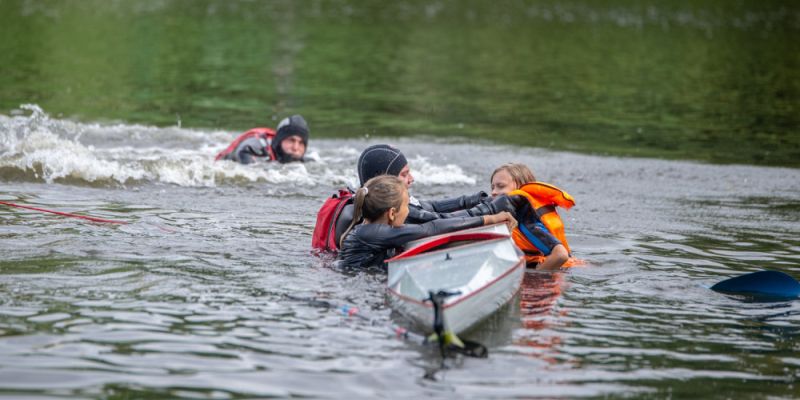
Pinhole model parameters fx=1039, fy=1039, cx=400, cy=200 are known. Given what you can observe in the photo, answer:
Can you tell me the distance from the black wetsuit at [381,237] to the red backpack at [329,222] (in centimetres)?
49

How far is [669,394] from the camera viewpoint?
6578 mm

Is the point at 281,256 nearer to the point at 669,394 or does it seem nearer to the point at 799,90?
the point at 669,394

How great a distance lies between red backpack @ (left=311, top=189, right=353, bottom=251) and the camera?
9.95m

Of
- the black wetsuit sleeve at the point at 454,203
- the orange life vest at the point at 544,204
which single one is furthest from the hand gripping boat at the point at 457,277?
the black wetsuit sleeve at the point at 454,203

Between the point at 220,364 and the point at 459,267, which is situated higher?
the point at 459,267

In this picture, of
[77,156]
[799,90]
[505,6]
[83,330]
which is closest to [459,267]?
[83,330]

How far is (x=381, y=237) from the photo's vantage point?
9133 mm

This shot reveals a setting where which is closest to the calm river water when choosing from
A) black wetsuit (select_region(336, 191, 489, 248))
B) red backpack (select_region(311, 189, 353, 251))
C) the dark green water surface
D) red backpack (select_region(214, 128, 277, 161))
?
the dark green water surface

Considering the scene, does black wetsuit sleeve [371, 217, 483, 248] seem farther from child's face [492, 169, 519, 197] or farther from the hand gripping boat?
child's face [492, 169, 519, 197]

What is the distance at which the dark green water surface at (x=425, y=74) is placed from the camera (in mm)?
20953

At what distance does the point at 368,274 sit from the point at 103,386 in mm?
3315

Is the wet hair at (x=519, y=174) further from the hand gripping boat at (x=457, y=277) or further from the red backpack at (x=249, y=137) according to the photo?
the red backpack at (x=249, y=137)

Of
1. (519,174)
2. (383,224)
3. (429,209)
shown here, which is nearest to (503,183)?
(519,174)

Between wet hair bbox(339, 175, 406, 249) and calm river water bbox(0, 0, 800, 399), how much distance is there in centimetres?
64
